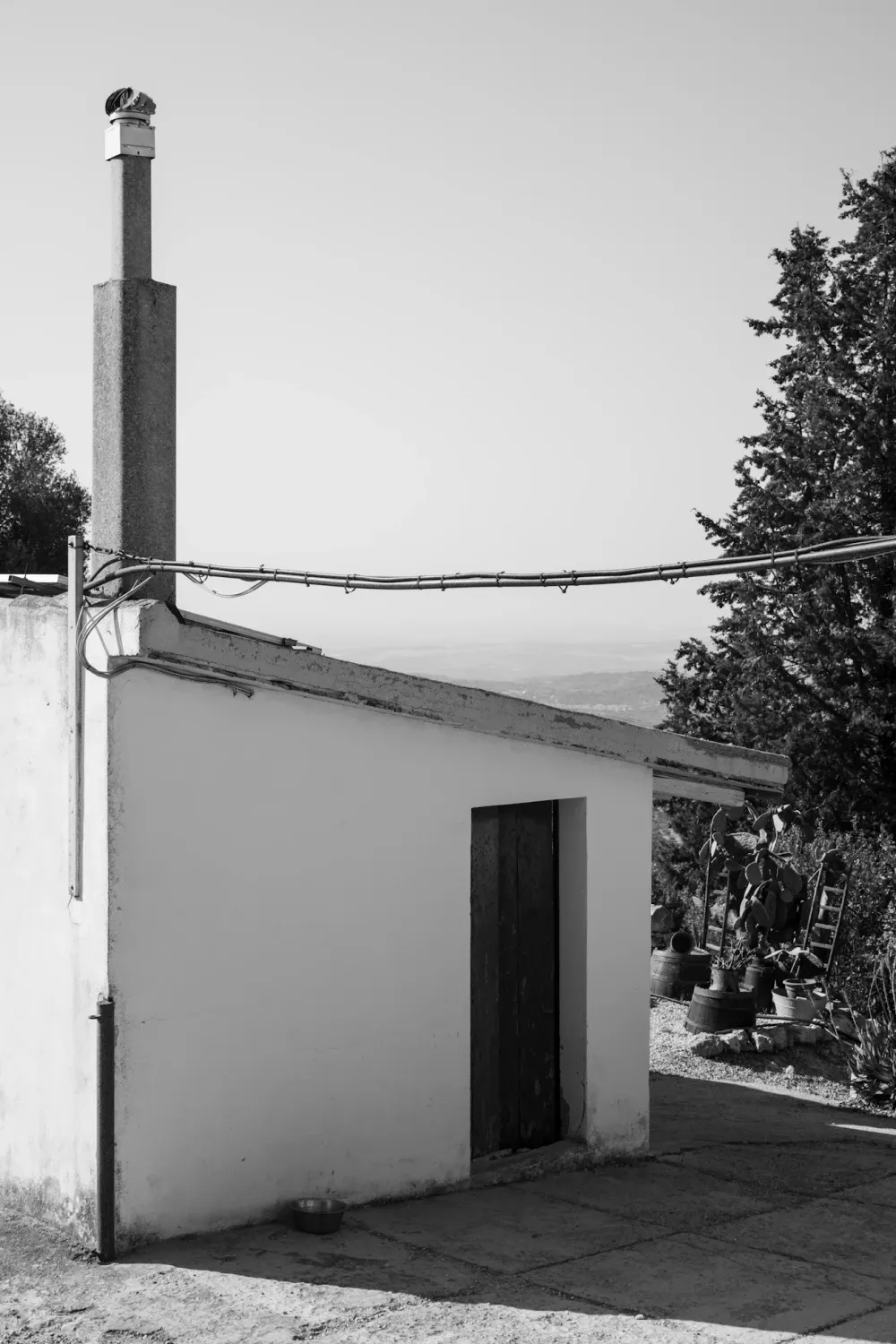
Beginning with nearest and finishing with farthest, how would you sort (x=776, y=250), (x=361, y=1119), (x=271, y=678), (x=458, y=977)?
(x=271, y=678)
(x=361, y=1119)
(x=458, y=977)
(x=776, y=250)

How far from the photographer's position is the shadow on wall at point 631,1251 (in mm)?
5914

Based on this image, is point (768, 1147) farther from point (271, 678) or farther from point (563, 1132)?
point (271, 678)

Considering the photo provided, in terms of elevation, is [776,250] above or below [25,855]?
above

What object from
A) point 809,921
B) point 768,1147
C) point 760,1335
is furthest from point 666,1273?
point 809,921

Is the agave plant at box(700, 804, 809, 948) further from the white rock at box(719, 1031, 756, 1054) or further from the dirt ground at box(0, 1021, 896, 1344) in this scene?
the dirt ground at box(0, 1021, 896, 1344)

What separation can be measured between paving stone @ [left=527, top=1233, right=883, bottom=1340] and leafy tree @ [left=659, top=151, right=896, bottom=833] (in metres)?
17.3

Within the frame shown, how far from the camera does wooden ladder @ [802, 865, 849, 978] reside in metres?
13.9

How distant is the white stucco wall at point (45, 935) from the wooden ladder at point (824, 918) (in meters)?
8.94

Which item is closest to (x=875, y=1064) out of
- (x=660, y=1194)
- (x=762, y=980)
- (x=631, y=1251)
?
(x=762, y=980)

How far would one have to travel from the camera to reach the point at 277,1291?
19.5ft

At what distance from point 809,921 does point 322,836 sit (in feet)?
27.9

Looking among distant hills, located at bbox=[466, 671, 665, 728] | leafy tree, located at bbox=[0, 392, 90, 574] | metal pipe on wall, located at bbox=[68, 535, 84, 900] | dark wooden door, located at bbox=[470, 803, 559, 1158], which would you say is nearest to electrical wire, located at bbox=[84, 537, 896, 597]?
metal pipe on wall, located at bbox=[68, 535, 84, 900]

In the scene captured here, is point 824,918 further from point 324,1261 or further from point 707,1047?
point 324,1261

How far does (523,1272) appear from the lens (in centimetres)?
638
